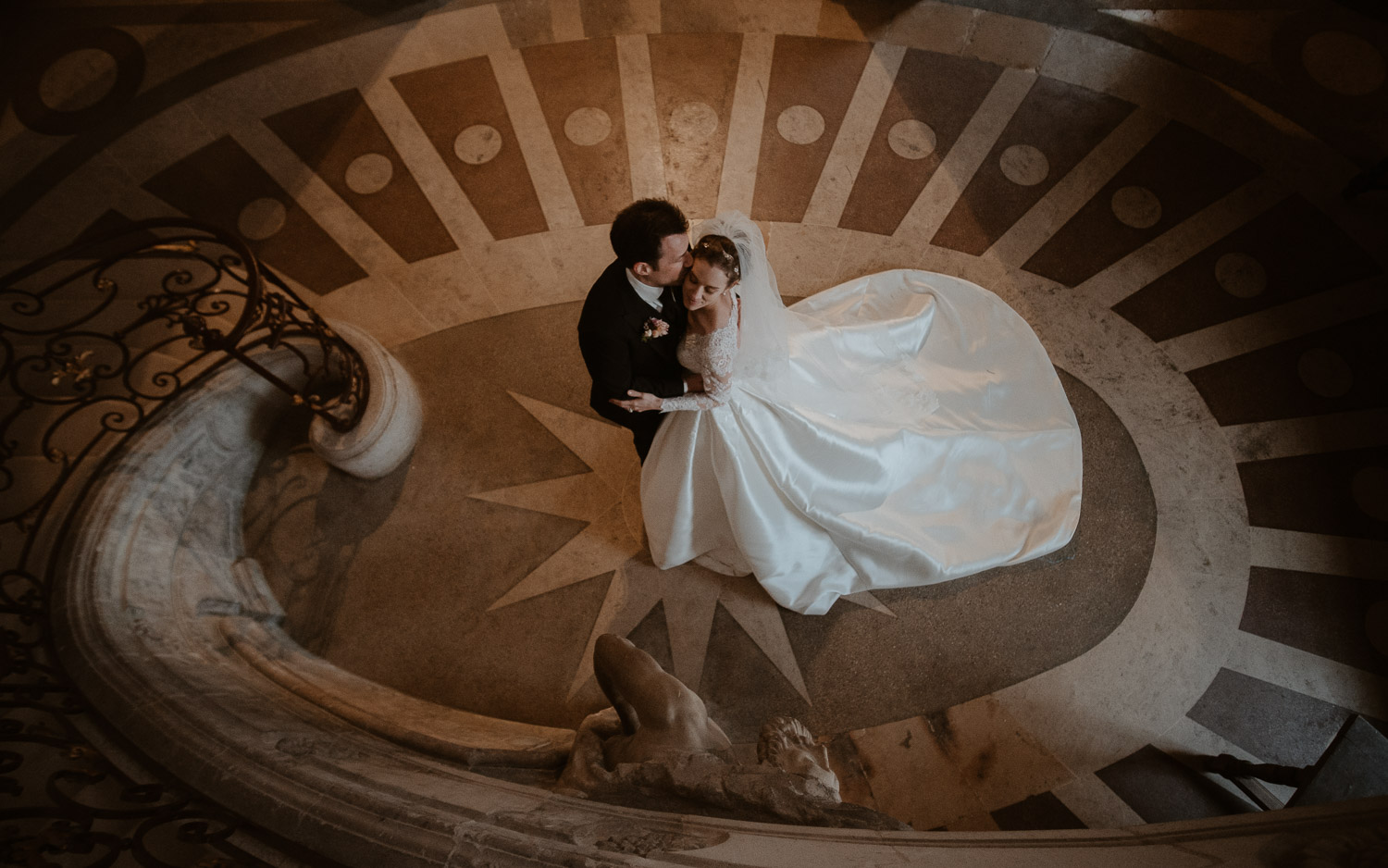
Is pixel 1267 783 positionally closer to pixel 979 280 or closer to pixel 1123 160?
pixel 979 280

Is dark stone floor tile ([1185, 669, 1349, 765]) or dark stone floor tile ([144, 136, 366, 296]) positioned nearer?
dark stone floor tile ([1185, 669, 1349, 765])

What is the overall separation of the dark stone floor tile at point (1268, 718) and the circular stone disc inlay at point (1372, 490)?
1202mm

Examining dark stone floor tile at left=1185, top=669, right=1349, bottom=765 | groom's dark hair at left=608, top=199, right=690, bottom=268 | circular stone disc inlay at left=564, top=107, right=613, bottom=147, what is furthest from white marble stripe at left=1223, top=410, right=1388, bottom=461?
circular stone disc inlay at left=564, top=107, right=613, bottom=147

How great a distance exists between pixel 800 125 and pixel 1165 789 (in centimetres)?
478

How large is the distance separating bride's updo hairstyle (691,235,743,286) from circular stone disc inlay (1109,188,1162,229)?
3751 mm

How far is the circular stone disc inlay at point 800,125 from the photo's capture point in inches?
199

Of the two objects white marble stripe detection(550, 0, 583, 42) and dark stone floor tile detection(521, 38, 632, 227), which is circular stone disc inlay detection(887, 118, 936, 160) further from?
white marble stripe detection(550, 0, 583, 42)

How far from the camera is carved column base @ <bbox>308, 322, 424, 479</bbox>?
3713 millimetres

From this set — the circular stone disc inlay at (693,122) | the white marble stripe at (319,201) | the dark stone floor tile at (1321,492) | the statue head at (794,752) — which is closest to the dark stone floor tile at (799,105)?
the circular stone disc inlay at (693,122)

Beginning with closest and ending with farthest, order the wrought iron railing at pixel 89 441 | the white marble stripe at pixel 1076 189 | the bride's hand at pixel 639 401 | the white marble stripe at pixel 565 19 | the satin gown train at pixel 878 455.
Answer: the wrought iron railing at pixel 89 441
the bride's hand at pixel 639 401
the satin gown train at pixel 878 455
the white marble stripe at pixel 1076 189
the white marble stripe at pixel 565 19

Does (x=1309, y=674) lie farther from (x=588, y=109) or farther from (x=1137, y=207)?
(x=588, y=109)

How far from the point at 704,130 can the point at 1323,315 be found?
4.39 m

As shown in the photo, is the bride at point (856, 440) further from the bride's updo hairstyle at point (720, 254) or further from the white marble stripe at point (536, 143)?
the white marble stripe at point (536, 143)

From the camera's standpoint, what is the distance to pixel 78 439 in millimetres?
3510
